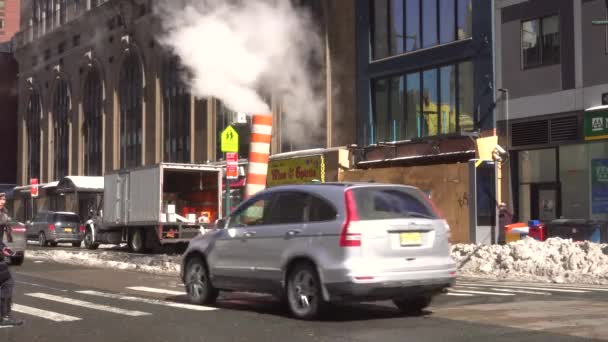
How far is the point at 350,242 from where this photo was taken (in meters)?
9.86

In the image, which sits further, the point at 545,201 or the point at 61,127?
the point at 61,127

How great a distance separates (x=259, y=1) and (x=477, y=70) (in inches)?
294

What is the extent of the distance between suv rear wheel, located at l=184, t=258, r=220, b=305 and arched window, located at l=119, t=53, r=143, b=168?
122 ft

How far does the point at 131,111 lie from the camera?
50.2 metres

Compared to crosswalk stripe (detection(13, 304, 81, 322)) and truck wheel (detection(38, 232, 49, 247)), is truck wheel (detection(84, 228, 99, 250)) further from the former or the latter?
crosswalk stripe (detection(13, 304, 81, 322))

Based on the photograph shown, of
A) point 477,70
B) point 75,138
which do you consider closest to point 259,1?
point 477,70

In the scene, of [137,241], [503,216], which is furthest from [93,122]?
[503,216]

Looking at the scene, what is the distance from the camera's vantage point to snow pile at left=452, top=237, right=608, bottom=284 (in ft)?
58.0

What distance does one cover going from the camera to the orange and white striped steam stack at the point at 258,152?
16875mm

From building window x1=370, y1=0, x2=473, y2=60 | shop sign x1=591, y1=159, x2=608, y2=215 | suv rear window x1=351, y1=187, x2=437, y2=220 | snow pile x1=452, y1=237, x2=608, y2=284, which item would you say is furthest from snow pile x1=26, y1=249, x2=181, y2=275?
building window x1=370, y1=0, x2=473, y2=60

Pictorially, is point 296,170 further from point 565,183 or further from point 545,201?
point 565,183

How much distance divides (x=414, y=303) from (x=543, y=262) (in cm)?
839

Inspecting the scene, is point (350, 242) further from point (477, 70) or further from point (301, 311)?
point (477, 70)

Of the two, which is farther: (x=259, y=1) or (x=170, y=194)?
(x=170, y=194)
